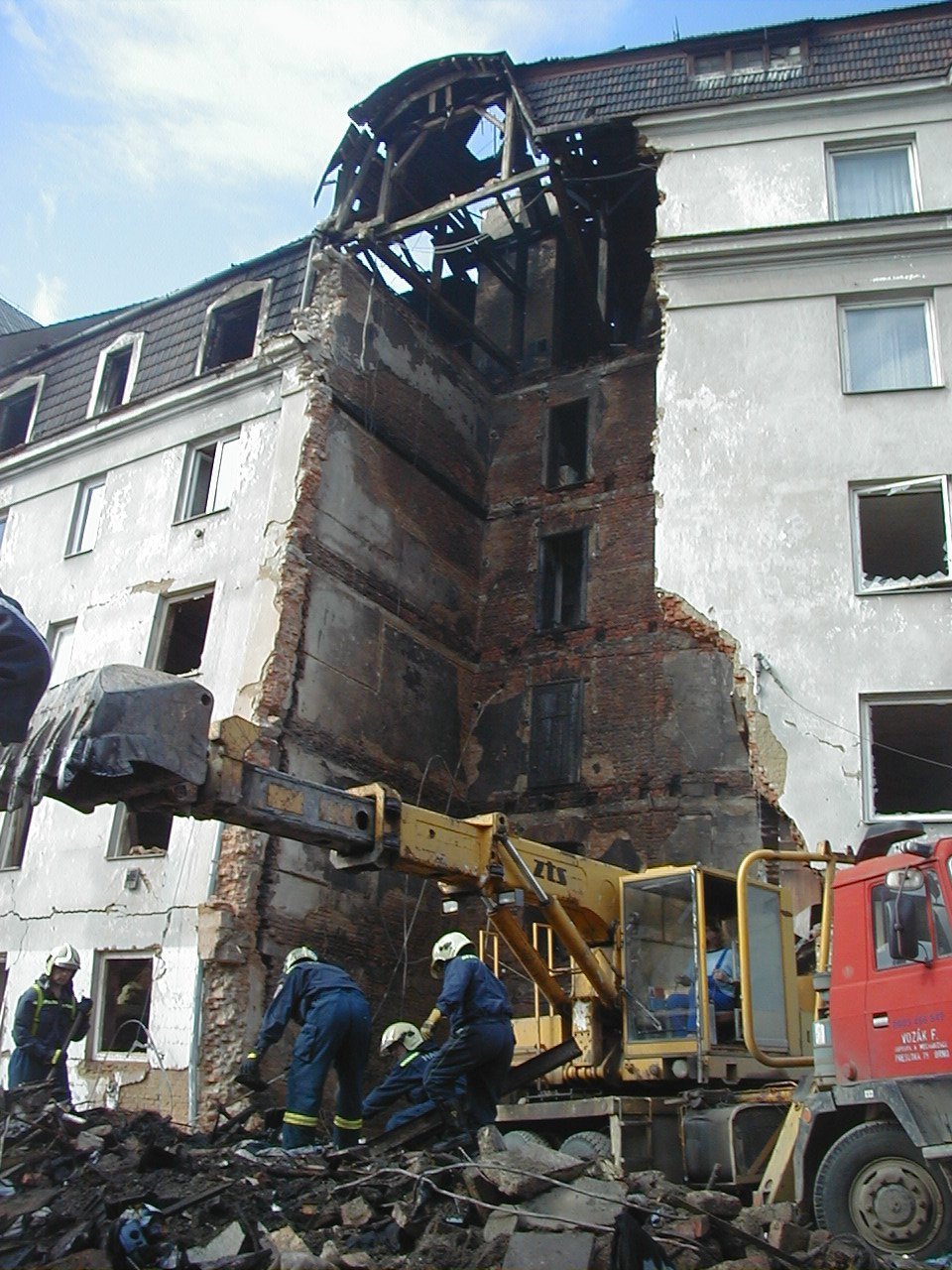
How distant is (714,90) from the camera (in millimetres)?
17781

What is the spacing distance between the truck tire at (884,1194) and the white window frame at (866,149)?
1215 cm

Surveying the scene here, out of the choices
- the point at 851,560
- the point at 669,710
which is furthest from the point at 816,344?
the point at 669,710

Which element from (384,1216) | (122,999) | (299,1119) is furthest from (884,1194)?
(122,999)

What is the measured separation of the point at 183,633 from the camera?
62.0 ft

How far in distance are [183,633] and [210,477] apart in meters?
2.57

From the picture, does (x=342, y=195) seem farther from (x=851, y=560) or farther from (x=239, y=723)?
(x=239, y=723)

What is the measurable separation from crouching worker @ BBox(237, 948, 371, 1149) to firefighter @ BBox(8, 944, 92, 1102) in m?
3.12

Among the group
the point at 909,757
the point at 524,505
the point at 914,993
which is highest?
the point at 524,505

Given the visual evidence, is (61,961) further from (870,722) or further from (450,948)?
(870,722)

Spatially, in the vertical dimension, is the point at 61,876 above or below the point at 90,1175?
above

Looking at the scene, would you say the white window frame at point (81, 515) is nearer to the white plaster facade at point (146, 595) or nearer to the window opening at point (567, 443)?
the white plaster facade at point (146, 595)

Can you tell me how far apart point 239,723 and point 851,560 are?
8251 millimetres

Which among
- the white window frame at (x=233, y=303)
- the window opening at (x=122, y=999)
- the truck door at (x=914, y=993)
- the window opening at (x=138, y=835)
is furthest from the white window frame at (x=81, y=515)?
the truck door at (x=914, y=993)

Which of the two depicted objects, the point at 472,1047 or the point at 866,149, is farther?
the point at 866,149
